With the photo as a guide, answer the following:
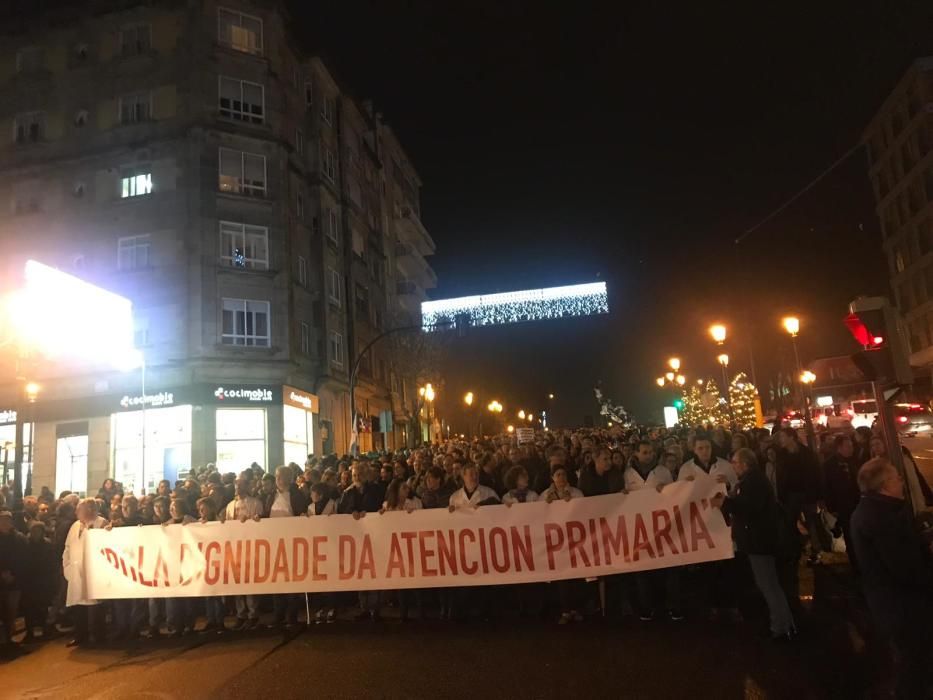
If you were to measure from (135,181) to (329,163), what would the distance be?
10.5 m

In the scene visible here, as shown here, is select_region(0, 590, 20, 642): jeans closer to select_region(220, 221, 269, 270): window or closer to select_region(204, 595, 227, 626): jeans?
select_region(204, 595, 227, 626): jeans

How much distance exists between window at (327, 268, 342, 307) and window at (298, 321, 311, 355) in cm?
269

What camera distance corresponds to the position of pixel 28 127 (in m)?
29.3

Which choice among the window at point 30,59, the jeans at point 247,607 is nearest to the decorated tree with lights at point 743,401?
the jeans at point 247,607

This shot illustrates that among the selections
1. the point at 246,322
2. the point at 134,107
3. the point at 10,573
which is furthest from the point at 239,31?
the point at 10,573

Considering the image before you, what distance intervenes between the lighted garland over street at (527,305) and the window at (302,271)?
5326cm

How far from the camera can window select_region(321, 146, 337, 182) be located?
1348 inches

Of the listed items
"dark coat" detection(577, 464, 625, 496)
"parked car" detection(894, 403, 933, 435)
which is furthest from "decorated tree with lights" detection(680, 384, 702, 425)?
"dark coat" detection(577, 464, 625, 496)

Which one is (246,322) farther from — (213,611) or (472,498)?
(472,498)

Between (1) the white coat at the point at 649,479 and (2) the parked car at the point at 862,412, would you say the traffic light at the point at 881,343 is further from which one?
(2) the parked car at the point at 862,412

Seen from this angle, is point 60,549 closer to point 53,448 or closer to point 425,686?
point 425,686

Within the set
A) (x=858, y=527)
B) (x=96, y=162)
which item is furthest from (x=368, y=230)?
(x=858, y=527)

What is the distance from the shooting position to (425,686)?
621 centimetres

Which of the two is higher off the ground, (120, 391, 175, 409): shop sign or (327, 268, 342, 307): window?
(327, 268, 342, 307): window
